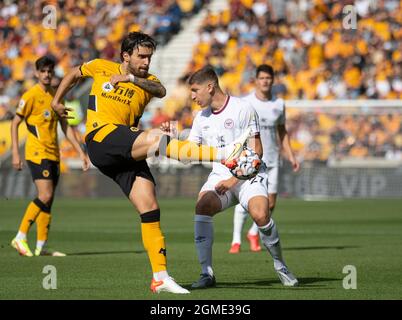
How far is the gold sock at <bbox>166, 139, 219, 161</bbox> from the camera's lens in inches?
367

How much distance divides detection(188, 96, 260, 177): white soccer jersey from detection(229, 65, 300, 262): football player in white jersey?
14.2 feet

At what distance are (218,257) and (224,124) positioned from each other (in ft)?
12.2

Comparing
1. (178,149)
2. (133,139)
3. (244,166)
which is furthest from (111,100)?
(244,166)

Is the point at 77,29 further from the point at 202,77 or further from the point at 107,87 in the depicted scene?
the point at 107,87

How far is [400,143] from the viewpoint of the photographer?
28625mm

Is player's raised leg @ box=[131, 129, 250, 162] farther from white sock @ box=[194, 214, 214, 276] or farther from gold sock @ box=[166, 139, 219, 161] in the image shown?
white sock @ box=[194, 214, 214, 276]

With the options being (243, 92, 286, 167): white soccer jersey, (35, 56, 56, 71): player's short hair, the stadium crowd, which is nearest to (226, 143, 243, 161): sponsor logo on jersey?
(35, 56, 56, 71): player's short hair

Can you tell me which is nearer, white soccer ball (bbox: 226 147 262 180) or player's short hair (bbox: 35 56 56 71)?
white soccer ball (bbox: 226 147 262 180)

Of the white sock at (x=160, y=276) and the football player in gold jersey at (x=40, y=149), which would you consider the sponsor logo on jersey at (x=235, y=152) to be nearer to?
the white sock at (x=160, y=276)

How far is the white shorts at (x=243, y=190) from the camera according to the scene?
10.6 m

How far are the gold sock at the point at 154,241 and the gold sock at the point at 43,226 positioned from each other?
4.65 meters

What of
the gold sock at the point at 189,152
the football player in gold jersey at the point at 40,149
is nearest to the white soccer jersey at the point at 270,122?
the football player in gold jersey at the point at 40,149

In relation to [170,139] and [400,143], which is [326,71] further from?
[170,139]
